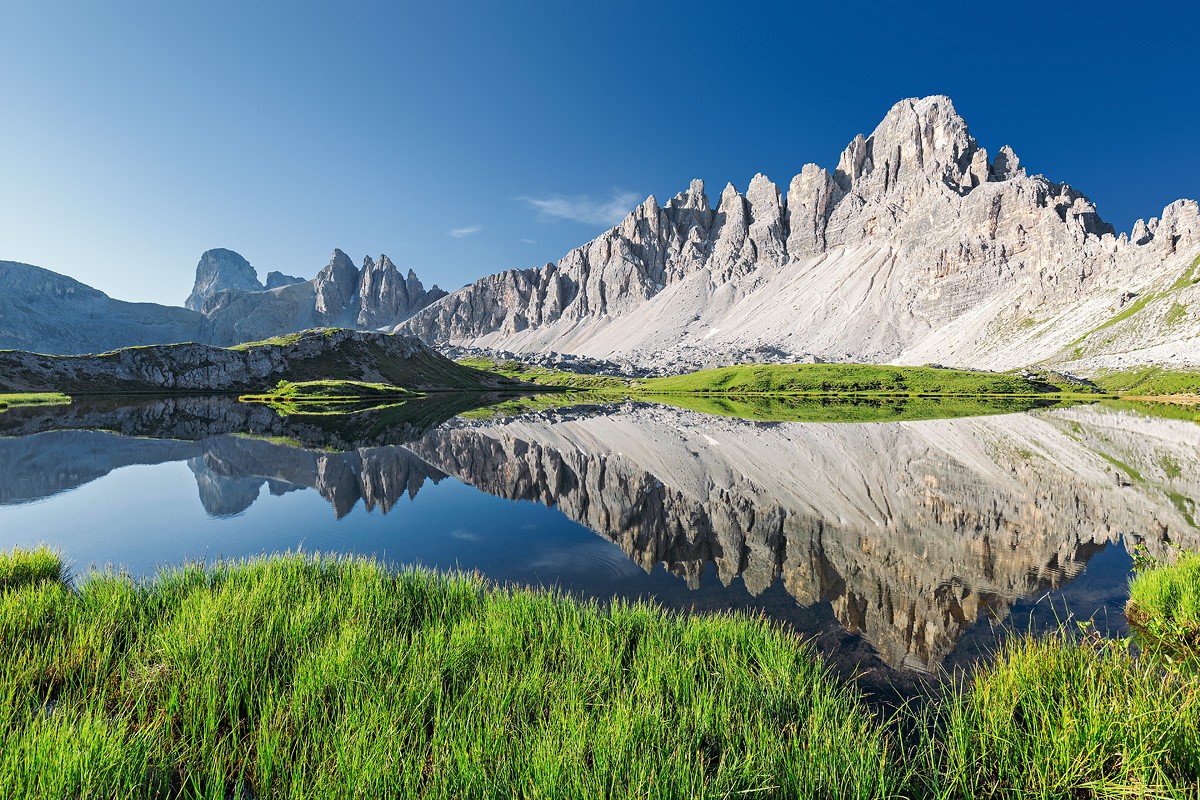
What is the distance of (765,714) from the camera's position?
639 centimetres

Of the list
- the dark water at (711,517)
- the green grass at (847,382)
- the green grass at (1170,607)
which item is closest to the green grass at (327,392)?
the dark water at (711,517)

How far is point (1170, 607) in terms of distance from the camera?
1039 centimetres

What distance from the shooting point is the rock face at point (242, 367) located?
116062 mm

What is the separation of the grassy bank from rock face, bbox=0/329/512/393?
154 meters

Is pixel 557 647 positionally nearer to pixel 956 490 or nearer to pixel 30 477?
pixel 956 490

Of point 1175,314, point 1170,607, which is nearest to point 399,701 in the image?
point 1170,607

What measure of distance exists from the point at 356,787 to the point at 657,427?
52002 millimetres

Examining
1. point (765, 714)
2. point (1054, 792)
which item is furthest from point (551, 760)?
point (1054, 792)

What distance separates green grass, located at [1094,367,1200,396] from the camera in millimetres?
109875

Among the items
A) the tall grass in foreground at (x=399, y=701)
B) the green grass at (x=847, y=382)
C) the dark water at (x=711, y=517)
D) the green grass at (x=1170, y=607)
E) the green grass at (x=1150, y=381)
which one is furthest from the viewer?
the green grass at (x=847, y=382)

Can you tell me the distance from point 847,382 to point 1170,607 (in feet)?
490

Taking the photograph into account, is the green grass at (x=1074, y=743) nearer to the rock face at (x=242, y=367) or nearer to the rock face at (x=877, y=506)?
the rock face at (x=877, y=506)

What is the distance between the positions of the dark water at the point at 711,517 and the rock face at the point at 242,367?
104607 mm

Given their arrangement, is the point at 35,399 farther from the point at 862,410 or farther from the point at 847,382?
the point at 847,382
